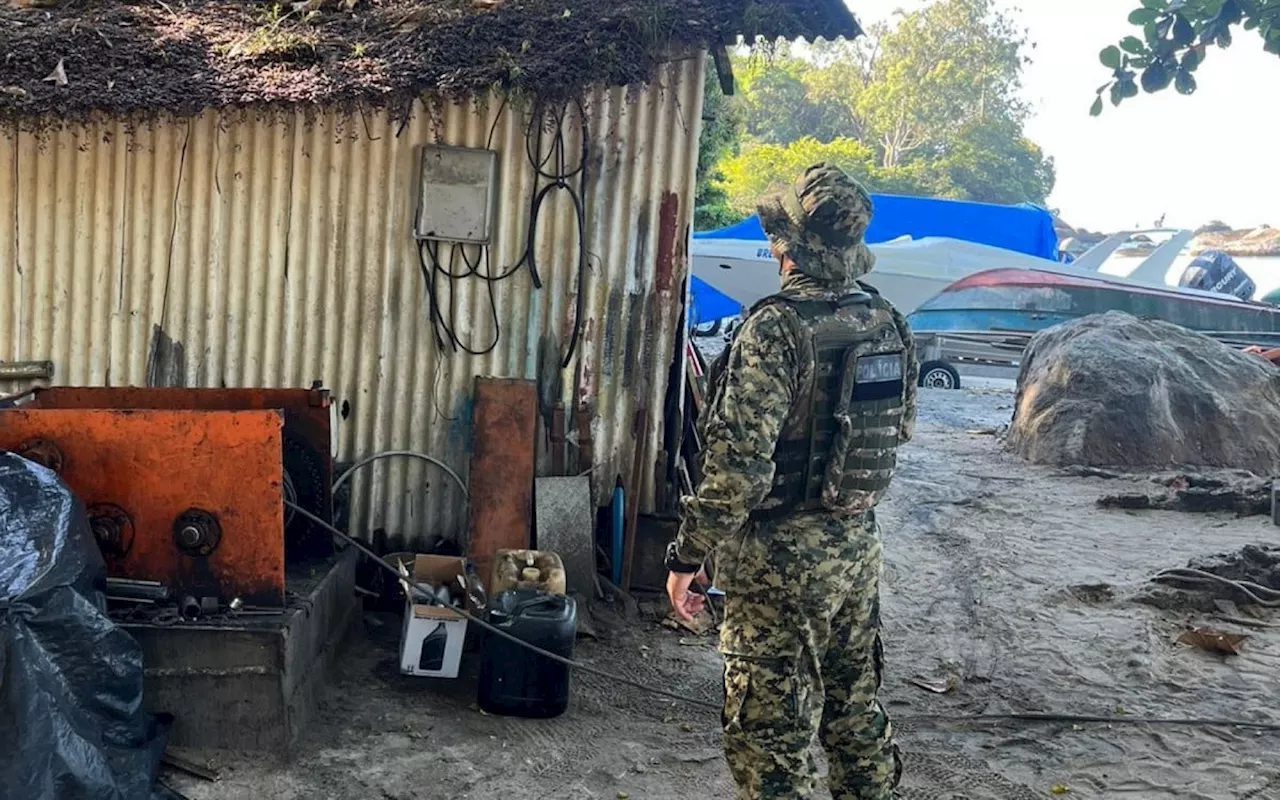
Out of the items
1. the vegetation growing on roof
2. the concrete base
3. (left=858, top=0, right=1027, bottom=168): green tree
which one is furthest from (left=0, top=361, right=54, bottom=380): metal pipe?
(left=858, top=0, right=1027, bottom=168): green tree

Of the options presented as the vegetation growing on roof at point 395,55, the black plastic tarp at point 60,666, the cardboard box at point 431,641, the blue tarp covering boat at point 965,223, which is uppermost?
the blue tarp covering boat at point 965,223

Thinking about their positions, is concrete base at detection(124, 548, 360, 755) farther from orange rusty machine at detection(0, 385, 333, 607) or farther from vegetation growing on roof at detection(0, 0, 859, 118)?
vegetation growing on roof at detection(0, 0, 859, 118)

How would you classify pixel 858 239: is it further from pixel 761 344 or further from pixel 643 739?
pixel 643 739

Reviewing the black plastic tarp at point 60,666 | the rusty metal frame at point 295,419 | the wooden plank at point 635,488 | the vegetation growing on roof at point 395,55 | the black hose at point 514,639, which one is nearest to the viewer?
the black plastic tarp at point 60,666

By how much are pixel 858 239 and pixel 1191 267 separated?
22966 mm

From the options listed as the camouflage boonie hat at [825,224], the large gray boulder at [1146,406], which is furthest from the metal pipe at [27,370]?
the large gray boulder at [1146,406]

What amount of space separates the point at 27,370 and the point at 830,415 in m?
4.98

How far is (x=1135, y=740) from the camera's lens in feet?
15.4

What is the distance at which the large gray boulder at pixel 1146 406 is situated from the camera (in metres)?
11.6

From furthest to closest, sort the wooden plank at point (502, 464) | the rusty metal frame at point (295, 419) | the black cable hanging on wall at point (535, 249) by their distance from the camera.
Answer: the black cable hanging on wall at point (535, 249) < the wooden plank at point (502, 464) < the rusty metal frame at point (295, 419)

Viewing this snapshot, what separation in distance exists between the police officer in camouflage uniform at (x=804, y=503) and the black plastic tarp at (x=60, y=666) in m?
1.85

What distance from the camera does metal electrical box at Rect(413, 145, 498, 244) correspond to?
19.5 feet

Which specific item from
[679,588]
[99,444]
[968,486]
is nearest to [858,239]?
[679,588]

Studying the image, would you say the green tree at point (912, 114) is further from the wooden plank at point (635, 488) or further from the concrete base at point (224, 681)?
the concrete base at point (224, 681)
